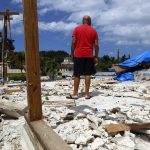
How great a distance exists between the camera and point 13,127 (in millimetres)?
5984

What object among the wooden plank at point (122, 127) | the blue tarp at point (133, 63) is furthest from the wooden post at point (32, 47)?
the blue tarp at point (133, 63)

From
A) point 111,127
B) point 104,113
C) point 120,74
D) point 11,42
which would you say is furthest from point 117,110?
point 120,74

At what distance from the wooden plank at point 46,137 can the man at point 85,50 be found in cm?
312

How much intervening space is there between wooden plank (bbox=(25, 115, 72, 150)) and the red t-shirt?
3.20 metres

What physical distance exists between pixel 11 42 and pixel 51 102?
11.5m

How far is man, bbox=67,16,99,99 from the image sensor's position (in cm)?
779

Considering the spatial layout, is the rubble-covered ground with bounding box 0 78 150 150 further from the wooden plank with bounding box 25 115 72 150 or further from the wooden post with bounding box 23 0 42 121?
the wooden post with bounding box 23 0 42 121

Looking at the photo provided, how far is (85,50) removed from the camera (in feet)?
25.8

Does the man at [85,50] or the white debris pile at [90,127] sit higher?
the man at [85,50]

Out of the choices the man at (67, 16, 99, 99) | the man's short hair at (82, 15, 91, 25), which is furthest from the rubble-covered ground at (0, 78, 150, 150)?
the man's short hair at (82, 15, 91, 25)

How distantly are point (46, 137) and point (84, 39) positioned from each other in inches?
160

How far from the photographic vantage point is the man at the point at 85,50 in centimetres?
779

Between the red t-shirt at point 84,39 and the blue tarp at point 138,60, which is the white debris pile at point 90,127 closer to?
the red t-shirt at point 84,39

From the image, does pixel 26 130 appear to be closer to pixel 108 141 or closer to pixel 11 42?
pixel 108 141
